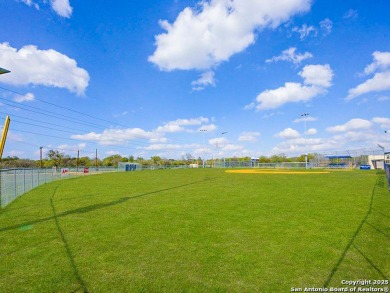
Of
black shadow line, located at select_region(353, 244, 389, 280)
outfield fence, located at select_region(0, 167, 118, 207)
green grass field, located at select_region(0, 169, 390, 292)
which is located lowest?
black shadow line, located at select_region(353, 244, 389, 280)

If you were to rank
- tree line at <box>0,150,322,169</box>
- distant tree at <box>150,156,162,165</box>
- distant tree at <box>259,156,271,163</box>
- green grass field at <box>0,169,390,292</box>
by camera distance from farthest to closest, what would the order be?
distant tree at <box>150,156,162,165</box>
distant tree at <box>259,156,271,163</box>
tree line at <box>0,150,322,169</box>
green grass field at <box>0,169,390,292</box>

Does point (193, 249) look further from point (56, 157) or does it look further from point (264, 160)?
point (264, 160)

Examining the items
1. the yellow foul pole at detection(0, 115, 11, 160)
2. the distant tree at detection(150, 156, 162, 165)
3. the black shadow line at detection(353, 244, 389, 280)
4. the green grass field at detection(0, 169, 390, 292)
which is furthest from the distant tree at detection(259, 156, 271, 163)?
the yellow foul pole at detection(0, 115, 11, 160)

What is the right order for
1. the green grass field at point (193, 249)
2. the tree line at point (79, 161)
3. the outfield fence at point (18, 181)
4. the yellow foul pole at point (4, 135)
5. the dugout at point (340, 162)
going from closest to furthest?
the green grass field at point (193, 249) < the yellow foul pole at point (4, 135) < the outfield fence at point (18, 181) < the dugout at point (340, 162) < the tree line at point (79, 161)

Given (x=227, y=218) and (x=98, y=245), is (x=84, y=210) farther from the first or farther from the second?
(x=227, y=218)

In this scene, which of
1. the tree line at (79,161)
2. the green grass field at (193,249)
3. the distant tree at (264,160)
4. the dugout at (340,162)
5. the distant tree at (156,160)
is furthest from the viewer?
the distant tree at (156,160)

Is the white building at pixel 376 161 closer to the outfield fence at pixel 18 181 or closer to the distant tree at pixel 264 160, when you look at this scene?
the outfield fence at pixel 18 181

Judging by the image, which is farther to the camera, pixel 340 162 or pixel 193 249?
pixel 340 162

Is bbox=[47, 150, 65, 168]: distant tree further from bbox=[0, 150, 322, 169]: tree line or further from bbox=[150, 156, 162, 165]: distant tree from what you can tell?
bbox=[150, 156, 162, 165]: distant tree

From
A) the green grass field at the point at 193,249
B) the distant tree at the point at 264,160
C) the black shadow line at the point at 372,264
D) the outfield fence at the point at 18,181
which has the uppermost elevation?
the distant tree at the point at 264,160

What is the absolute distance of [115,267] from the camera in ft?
14.9

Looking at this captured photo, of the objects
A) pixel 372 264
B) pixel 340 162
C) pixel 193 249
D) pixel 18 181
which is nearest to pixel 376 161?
pixel 340 162

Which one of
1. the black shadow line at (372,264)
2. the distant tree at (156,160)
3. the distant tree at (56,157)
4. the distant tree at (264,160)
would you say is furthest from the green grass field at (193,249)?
the distant tree at (156,160)

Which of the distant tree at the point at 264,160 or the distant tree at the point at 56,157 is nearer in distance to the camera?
the distant tree at the point at 56,157
